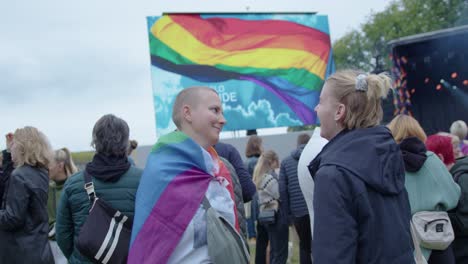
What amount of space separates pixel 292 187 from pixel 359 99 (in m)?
→ 3.36

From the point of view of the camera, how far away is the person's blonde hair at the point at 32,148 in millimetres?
4273

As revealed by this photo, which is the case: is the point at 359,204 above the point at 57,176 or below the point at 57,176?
above

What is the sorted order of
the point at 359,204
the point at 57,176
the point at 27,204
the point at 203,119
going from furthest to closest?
1. the point at 57,176
2. the point at 27,204
3. the point at 203,119
4. the point at 359,204

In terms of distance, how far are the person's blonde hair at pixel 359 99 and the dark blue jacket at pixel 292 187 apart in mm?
3092

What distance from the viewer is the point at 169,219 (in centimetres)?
247

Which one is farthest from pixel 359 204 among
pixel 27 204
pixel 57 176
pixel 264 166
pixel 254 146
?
pixel 254 146

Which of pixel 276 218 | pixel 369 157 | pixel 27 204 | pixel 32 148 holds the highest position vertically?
pixel 369 157

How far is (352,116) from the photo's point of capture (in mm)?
2430

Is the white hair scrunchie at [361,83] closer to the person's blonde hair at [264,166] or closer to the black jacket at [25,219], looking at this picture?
the black jacket at [25,219]

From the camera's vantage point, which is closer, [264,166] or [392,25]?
[264,166]

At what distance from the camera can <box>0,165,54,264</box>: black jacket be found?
13.4 feet

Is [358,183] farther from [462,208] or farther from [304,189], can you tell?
[462,208]

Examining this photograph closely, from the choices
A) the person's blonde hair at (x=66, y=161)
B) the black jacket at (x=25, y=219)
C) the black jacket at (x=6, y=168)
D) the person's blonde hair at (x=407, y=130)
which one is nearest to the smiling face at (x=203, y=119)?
the person's blonde hair at (x=407, y=130)

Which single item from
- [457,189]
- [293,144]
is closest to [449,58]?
[293,144]
